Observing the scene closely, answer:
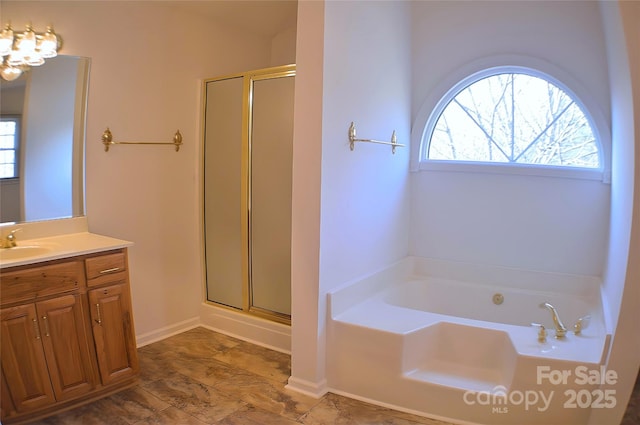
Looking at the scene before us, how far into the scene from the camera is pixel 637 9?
1.85m

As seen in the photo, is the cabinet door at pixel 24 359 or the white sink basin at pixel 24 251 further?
the white sink basin at pixel 24 251

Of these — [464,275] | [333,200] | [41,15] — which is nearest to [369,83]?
[333,200]

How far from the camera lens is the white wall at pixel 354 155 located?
2.54 meters

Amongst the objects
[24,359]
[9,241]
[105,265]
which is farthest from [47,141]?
[24,359]

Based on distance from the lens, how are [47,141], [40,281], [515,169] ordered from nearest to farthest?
[40,281] < [47,141] < [515,169]

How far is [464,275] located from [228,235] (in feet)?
6.12

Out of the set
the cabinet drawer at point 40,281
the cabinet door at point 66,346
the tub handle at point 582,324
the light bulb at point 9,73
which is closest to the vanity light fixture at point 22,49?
the light bulb at point 9,73

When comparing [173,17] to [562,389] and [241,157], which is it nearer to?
[241,157]

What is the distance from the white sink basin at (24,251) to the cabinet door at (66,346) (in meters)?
0.31

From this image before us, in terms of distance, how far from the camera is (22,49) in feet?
8.08

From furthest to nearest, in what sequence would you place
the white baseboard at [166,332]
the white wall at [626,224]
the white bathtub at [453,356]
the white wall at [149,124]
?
the white baseboard at [166,332] < the white wall at [149,124] < the white bathtub at [453,356] < the white wall at [626,224]

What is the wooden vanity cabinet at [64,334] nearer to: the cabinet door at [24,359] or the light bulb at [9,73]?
the cabinet door at [24,359]

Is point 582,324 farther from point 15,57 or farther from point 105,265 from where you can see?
point 15,57

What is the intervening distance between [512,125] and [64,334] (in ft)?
10.7
